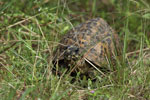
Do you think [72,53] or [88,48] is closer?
[72,53]

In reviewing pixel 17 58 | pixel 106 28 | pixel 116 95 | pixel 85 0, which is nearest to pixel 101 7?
pixel 85 0

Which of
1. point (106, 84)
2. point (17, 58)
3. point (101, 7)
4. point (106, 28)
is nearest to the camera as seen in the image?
point (106, 84)

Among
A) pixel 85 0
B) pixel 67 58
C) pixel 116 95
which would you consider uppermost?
pixel 85 0

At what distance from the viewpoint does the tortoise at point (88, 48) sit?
11.1 feet

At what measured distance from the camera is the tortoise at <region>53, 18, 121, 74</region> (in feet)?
11.1

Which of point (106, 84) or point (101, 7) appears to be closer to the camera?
point (106, 84)

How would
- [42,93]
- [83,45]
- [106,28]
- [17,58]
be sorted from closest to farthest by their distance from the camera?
[42,93] < [17,58] < [83,45] < [106,28]

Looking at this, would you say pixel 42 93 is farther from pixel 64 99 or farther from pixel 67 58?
pixel 67 58

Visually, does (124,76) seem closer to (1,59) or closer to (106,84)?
(106,84)

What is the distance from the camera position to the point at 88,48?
11.8 feet

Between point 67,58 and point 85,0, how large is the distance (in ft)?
10.00

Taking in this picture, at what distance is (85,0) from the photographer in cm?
620

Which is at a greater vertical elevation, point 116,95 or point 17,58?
point 17,58

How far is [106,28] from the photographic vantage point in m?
4.08
